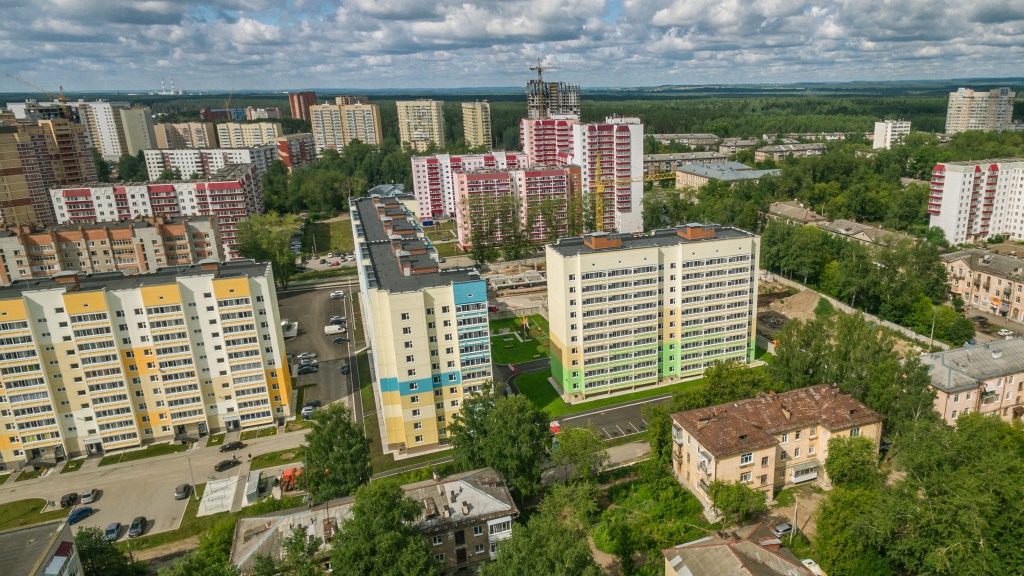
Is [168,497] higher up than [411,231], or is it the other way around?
[411,231]

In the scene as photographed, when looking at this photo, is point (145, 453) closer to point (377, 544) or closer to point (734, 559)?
point (377, 544)

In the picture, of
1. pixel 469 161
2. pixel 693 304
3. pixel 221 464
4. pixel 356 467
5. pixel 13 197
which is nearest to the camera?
pixel 356 467

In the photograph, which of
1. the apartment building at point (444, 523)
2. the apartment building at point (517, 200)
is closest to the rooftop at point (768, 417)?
the apartment building at point (444, 523)

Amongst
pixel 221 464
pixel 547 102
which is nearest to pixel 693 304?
pixel 221 464

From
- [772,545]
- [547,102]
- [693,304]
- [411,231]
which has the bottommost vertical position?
[772,545]

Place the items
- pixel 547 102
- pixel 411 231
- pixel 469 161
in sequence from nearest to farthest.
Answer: pixel 411 231, pixel 469 161, pixel 547 102

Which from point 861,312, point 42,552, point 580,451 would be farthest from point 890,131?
point 42,552

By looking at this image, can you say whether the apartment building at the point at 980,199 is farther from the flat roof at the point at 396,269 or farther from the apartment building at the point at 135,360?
the apartment building at the point at 135,360

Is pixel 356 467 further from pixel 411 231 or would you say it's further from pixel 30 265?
pixel 30 265
